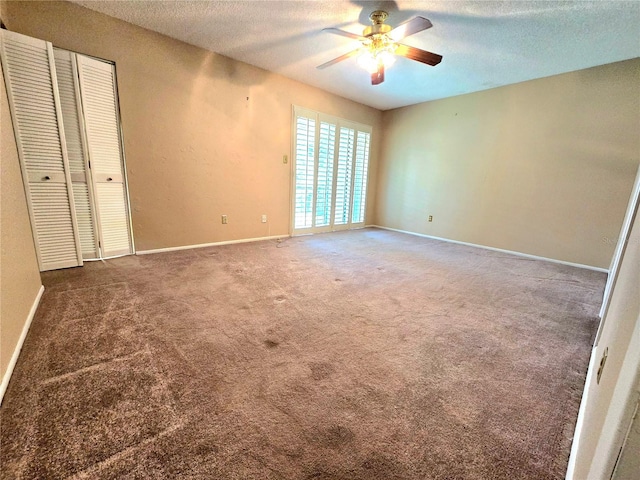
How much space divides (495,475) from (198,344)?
157 centimetres

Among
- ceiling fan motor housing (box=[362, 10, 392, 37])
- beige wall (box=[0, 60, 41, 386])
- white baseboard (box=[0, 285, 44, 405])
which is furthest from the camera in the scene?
ceiling fan motor housing (box=[362, 10, 392, 37])

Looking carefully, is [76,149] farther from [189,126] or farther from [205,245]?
[205,245]

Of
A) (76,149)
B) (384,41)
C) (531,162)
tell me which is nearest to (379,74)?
(384,41)

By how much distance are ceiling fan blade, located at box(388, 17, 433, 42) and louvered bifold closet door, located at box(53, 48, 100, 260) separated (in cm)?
311

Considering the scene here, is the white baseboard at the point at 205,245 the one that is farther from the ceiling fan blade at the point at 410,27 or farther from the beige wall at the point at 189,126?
the ceiling fan blade at the point at 410,27

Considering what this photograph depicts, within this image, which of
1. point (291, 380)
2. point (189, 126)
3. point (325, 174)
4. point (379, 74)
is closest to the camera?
point (291, 380)

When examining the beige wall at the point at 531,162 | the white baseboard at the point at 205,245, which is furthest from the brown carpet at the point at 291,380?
the beige wall at the point at 531,162

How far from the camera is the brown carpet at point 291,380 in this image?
0.99 m

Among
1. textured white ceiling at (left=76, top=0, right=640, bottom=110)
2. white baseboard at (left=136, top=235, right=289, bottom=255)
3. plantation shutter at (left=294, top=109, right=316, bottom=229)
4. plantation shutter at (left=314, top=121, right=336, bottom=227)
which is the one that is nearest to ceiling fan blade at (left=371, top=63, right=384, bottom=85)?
textured white ceiling at (left=76, top=0, right=640, bottom=110)

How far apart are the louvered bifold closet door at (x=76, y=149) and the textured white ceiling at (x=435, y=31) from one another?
659mm

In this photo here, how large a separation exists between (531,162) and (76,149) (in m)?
5.79

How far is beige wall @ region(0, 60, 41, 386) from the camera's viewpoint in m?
1.39

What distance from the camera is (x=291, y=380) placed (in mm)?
1373

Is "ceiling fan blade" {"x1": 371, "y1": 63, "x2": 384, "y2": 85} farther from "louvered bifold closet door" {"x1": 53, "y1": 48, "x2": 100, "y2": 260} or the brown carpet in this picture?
"louvered bifold closet door" {"x1": 53, "y1": 48, "x2": 100, "y2": 260}
